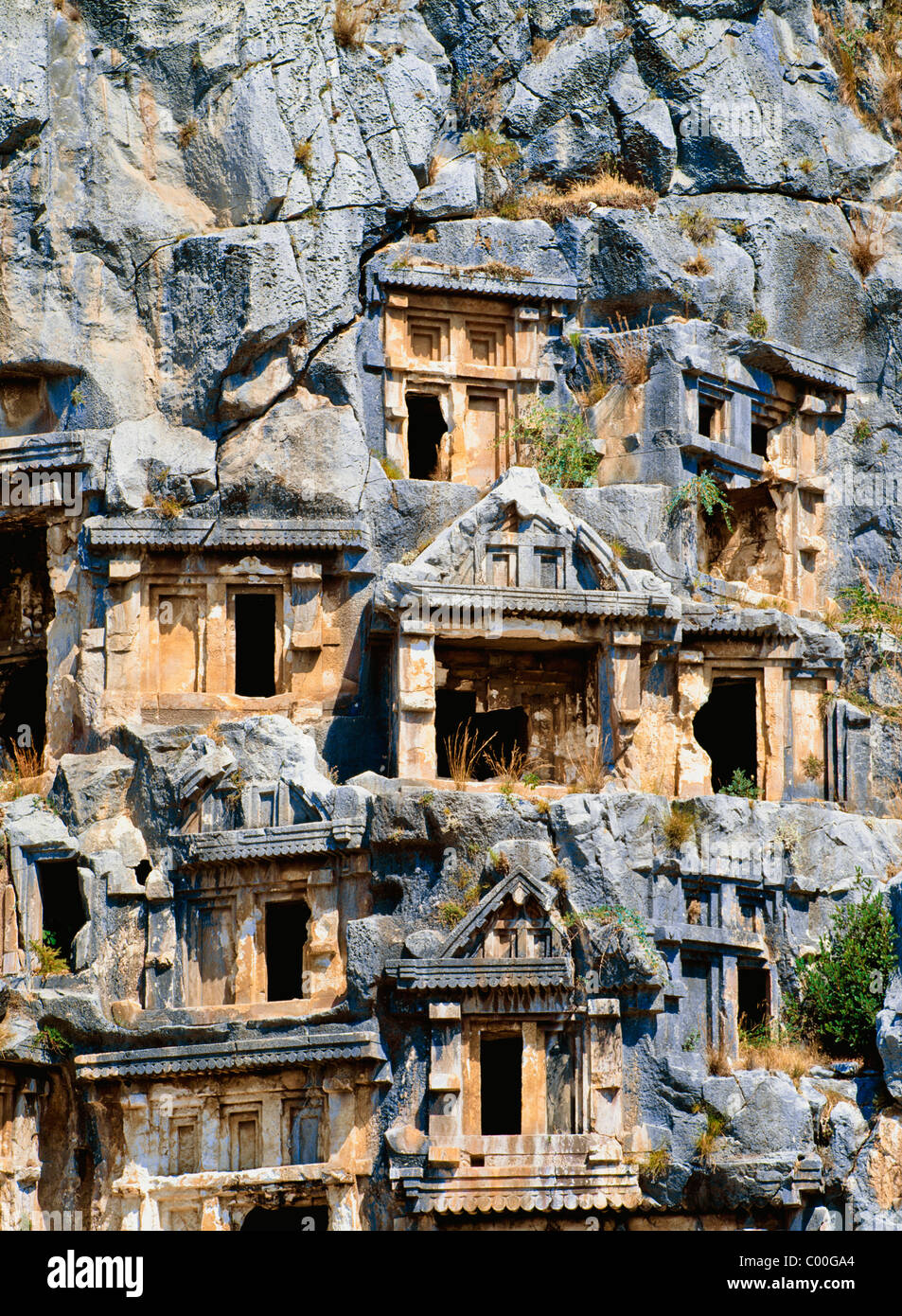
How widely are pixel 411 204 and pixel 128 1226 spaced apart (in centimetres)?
1628

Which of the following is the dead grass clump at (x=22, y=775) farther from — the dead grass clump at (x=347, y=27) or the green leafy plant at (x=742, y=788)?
the dead grass clump at (x=347, y=27)

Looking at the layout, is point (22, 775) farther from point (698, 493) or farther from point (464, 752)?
point (698, 493)

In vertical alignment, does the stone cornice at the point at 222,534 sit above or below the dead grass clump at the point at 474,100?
below

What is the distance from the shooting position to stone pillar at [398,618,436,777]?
32344mm

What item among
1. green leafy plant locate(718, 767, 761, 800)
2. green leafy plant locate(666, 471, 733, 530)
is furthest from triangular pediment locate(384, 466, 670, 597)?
green leafy plant locate(718, 767, 761, 800)

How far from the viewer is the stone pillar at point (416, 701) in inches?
1273

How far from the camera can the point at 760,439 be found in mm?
38344

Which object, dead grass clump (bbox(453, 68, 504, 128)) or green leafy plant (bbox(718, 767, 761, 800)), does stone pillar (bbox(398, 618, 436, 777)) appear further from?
dead grass clump (bbox(453, 68, 504, 128))

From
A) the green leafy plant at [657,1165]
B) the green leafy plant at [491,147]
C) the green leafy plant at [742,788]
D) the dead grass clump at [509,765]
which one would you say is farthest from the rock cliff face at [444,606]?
the green leafy plant at [742,788]

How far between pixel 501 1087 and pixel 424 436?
11307 millimetres

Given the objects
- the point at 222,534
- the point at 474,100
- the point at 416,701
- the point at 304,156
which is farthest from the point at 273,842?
the point at 474,100

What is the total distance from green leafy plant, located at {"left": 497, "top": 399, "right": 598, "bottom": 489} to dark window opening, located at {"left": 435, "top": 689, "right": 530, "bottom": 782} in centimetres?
365

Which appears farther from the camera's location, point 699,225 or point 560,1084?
point 699,225

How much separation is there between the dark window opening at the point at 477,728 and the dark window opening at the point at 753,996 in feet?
15.0
